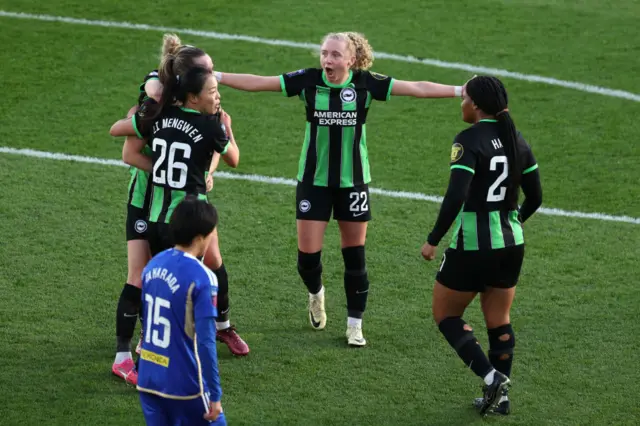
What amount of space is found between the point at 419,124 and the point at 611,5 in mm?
5109

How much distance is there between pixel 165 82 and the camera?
6355 millimetres

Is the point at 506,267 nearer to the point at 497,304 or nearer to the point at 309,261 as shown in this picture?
the point at 497,304

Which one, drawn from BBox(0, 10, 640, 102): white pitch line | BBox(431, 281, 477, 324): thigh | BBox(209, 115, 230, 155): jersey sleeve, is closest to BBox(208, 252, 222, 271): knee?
BBox(209, 115, 230, 155): jersey sleeve

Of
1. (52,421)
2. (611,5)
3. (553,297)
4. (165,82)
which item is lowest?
(52,421)

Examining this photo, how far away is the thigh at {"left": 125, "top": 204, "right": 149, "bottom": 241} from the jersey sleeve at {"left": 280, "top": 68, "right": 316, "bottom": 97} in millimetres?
1384

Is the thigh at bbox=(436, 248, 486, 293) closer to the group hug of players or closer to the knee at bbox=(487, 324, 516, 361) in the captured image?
the group hug of players

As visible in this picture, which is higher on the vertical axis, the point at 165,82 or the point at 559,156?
the point at 165,82

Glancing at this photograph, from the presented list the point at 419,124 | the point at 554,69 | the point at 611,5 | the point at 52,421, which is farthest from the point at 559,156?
the point at 52,421

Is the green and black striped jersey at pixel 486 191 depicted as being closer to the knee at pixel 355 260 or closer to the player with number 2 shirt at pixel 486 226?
the player with number 2 shirt at pixel 486 226

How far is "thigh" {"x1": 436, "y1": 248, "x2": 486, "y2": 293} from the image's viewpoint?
20.6 ft

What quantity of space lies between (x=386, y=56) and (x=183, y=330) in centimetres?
895

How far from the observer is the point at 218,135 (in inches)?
249

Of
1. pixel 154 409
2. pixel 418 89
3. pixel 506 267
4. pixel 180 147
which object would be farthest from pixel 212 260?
pixel 154 409

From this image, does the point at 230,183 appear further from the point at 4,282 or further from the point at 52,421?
the point at 52,421
